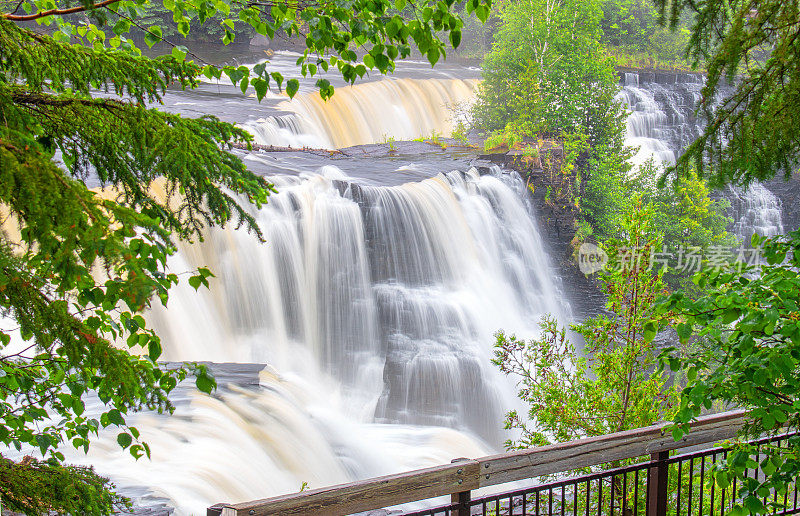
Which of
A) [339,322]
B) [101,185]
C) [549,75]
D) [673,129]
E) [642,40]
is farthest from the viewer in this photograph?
[642,40]

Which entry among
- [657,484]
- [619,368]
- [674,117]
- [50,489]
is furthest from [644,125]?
[50,489]

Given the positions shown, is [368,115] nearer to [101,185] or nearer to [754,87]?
[754,87]

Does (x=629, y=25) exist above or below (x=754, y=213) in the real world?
above

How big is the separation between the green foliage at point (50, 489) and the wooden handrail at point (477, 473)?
663 millimetres

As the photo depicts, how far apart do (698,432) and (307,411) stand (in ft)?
23.1

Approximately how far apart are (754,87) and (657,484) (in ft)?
7.59

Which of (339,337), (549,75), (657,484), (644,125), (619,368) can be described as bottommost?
(339,337)

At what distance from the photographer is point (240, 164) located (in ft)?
Answer: 11.8

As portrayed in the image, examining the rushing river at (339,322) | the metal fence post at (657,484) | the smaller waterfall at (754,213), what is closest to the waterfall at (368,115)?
the rushing river at (339,322)

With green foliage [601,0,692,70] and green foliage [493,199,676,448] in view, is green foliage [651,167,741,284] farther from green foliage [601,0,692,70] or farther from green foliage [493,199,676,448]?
green foliage [493,199,676,448]

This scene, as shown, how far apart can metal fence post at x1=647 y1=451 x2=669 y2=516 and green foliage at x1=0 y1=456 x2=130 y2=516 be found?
9.32 feet

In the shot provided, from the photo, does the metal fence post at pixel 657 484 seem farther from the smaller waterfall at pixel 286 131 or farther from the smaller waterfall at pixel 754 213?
the smaller waterfall at pixel 754 213

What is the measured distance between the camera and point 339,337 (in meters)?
13.0

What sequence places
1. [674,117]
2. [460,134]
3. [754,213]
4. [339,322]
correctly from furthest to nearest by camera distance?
[674,117] < [754,213] < [460,134] < [339,322]
